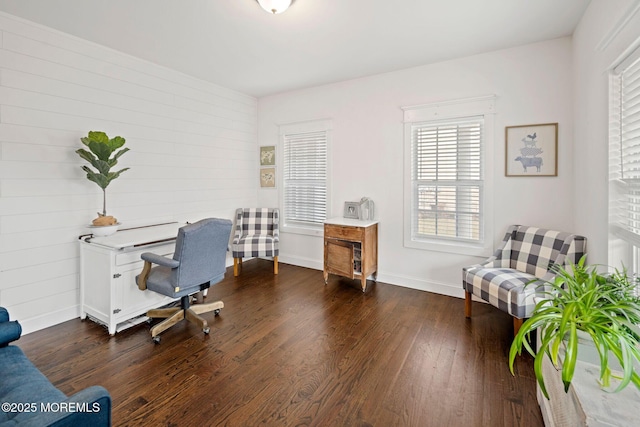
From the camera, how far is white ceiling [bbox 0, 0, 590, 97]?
2461 mm

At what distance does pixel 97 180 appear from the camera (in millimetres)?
2883

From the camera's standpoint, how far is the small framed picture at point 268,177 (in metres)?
5.02

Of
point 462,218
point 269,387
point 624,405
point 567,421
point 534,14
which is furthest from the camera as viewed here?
point 462,218

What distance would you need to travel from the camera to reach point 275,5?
2.33 metres

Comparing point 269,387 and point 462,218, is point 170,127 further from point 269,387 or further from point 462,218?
point 462,218

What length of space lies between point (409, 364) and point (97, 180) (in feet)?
10.2

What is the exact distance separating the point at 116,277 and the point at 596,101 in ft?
13.3

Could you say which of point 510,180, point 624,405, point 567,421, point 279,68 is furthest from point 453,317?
point 279,68

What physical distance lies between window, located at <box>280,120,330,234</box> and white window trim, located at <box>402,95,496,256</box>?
3.86ft

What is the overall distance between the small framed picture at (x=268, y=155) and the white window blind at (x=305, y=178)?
21cm

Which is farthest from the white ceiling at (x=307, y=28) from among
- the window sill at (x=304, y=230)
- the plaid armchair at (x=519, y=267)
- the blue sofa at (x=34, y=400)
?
the blue sofa at (x=34, y=400)

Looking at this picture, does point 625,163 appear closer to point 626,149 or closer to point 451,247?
point 626,149

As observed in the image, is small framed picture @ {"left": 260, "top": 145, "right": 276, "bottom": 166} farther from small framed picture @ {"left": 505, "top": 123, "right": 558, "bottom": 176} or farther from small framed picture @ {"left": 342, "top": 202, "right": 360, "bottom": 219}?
small framed picture @ {"left": 505, "top": 123, "right": 558, "bottom": 176}

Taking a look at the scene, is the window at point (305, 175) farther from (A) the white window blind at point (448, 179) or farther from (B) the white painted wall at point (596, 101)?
(B) the white painted wall at point (596, 101)
